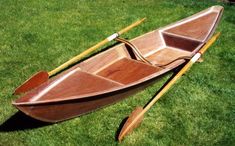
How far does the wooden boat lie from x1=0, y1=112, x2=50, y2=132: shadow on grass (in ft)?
1.83

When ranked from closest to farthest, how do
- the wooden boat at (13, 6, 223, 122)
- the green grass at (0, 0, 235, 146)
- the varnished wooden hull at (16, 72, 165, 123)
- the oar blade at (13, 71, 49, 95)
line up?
the varnished wooden hull at (16, 72, 165, 123), the wooden boat at (13, 6, 223, 122), the green grass at (0, 0, 235, 146), the oar blade at (13, 71, 49, 95)

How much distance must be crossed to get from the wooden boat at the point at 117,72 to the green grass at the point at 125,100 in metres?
0.40

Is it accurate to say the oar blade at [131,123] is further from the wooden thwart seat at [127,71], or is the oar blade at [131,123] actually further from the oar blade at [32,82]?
the oar blade at [32,82]

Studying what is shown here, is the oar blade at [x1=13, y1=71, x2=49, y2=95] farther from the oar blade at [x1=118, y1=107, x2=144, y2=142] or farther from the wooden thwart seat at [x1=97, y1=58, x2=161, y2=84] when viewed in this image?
the oar blade at [x1=118, y1=107, x2=144, y2=142]

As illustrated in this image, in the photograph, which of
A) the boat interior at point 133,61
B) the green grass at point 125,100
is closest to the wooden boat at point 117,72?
the boat interior at point 133,61

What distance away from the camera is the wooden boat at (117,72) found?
596cm

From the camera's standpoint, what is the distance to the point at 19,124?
259 inches

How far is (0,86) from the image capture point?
763cm

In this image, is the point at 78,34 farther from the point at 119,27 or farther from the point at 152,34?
the point at 152,34

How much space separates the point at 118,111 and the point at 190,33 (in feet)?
10.7

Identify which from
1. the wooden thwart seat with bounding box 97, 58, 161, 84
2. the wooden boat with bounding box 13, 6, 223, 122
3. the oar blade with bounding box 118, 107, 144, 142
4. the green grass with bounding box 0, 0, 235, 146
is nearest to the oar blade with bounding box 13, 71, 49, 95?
the green grass with bounding box 0, 0, 235, 146

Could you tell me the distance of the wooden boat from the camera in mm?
5961

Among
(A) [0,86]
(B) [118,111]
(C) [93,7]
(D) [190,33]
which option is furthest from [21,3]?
(B) [118,111]

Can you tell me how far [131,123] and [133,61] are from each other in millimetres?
2200
